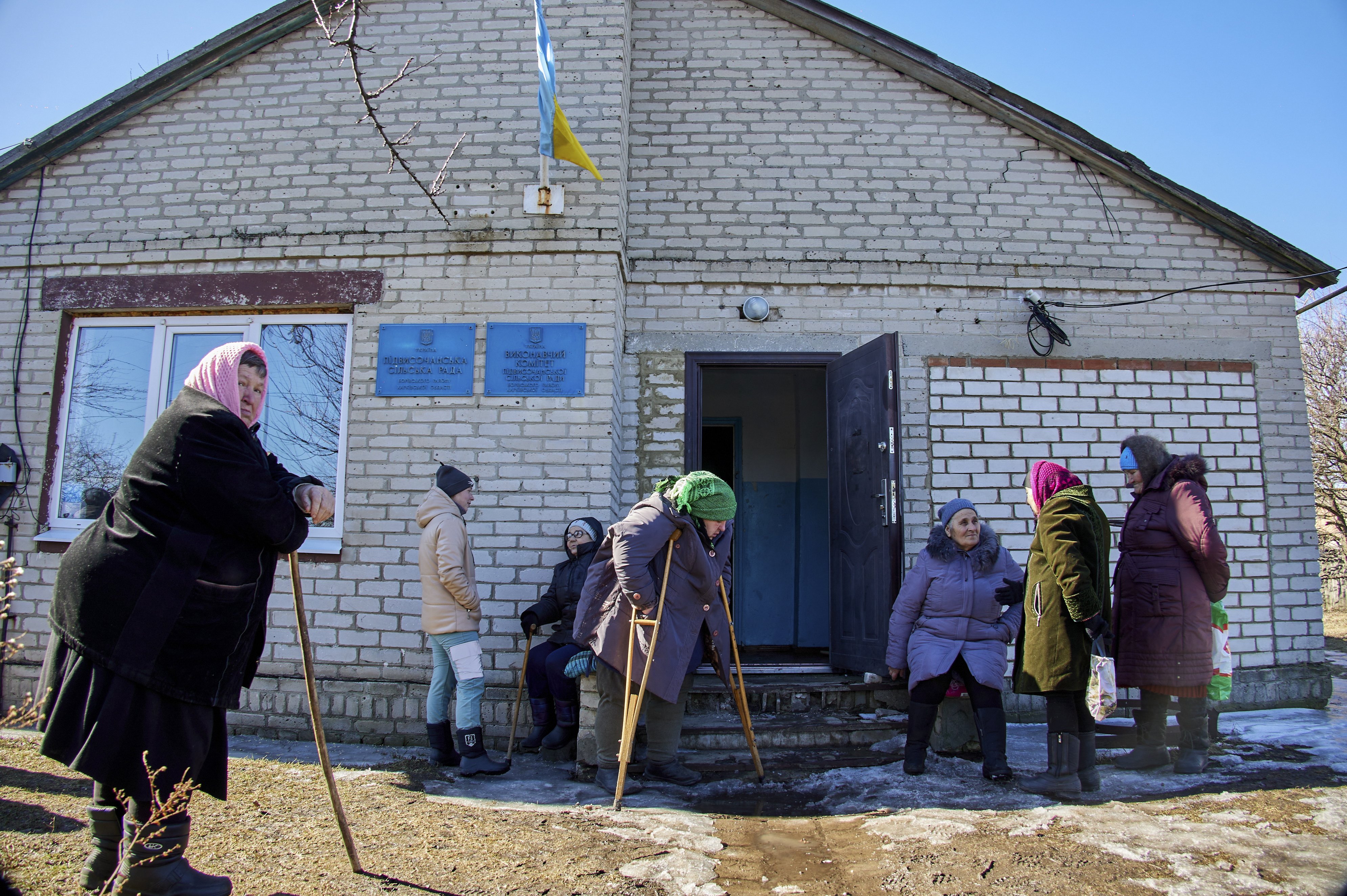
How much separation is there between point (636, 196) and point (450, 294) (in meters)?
1.63

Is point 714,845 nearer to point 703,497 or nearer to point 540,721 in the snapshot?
point 703,497

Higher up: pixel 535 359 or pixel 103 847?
pixel 535 359

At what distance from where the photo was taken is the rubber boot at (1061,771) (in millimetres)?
3629

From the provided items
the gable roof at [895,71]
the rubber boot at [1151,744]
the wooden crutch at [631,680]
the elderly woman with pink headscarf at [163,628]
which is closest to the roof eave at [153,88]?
the gable roof at [895,71]

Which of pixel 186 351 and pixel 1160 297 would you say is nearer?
pixel 186 351

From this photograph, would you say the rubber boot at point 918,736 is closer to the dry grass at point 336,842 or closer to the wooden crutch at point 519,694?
the dry grass at point 336,842

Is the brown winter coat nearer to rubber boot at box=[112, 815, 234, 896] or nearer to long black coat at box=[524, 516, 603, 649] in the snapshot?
long black coat at box=[524, 516, 603, 649]

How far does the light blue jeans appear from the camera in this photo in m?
4.19

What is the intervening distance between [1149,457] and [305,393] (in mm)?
5221

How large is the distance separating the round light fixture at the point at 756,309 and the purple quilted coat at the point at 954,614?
7.07 ft

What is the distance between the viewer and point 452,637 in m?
4.28

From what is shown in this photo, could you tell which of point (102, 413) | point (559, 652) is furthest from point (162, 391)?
point (559, 652)

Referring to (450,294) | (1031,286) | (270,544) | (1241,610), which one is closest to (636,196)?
(450,294)

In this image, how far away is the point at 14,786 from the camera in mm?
3537
